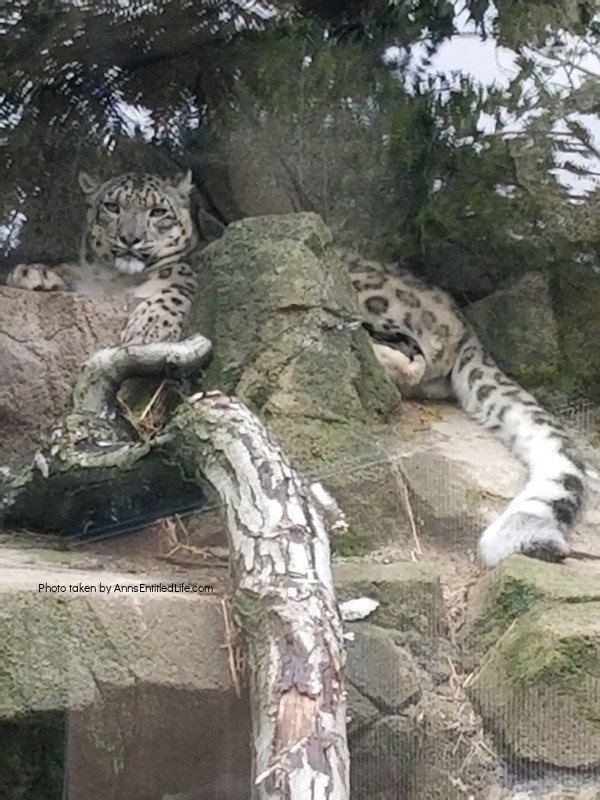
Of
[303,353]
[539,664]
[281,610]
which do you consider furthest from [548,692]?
[303,353]

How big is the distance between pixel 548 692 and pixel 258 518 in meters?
0.49

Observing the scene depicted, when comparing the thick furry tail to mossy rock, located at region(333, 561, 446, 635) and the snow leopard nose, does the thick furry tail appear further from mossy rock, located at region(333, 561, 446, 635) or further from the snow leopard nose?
the snow leopard nose

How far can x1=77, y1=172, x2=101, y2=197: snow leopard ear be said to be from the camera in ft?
9.31

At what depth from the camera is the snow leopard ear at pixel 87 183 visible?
284cm

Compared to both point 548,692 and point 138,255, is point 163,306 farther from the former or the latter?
A: point 548,692

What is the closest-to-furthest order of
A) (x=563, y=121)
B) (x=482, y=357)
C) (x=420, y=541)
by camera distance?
1. (x=420, y=541)
2. (x=563, y=121)
3. (x=482, y=357)

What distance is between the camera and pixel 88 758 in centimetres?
178

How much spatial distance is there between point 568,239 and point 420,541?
844 mm

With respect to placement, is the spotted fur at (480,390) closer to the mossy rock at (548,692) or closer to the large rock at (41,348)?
the mossy rock at (548,692)

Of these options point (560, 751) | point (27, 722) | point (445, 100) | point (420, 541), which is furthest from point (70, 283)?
point (560, 751)

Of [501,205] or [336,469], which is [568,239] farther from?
[336,469]

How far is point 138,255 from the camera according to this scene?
3111 mm

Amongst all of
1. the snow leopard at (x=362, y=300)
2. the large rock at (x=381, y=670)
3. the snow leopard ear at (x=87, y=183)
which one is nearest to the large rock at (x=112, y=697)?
the large rock at (x=381, y=670)

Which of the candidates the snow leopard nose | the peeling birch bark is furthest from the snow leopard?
the peeling birch bark
